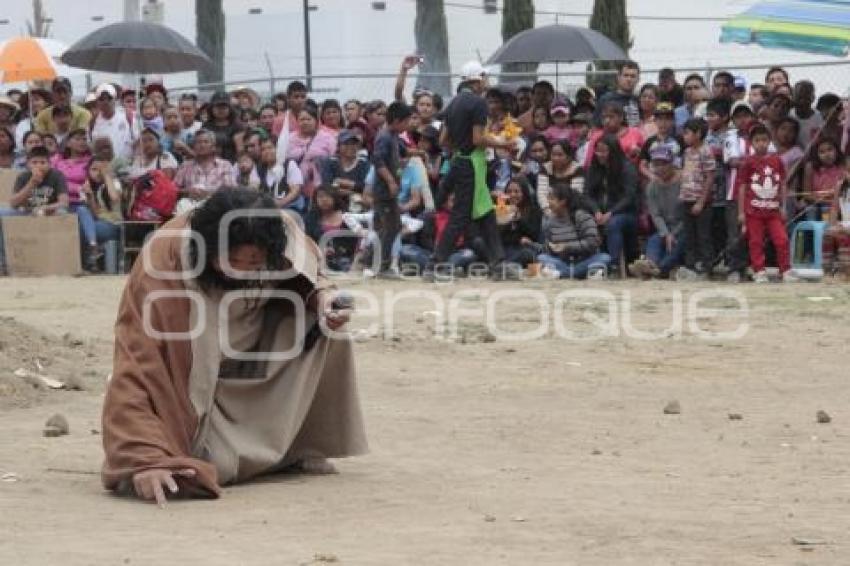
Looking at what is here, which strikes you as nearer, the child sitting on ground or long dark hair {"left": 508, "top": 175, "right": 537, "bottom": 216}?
the child sitting on ground

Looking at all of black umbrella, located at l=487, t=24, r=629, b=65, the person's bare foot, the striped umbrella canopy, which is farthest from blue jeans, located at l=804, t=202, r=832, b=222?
the person's bare foot

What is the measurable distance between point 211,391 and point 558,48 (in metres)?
13.5

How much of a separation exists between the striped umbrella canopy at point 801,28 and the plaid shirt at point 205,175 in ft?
16.9

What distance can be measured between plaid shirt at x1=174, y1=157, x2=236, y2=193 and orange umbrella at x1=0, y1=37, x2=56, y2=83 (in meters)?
4.12

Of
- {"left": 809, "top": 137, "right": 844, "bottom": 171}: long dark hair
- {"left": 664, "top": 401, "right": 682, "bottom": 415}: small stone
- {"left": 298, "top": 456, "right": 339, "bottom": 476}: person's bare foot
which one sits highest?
{"left": 809, "top": 137, "right": 844, "bottom": 171}: long dark hair

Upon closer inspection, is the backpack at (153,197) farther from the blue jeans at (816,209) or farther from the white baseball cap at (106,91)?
the blue jeans at (816,209)

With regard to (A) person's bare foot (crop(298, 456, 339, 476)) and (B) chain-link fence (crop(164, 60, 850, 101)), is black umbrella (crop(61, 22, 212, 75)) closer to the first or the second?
(B) chain-link fence (crop(164, 60, 850, 101))

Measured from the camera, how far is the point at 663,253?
16.9m

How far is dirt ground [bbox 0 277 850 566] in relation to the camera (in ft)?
20.1

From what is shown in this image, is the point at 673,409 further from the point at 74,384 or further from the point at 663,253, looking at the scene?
the point at 663,253

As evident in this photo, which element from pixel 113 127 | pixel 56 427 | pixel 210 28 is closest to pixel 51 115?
pixel 113 127

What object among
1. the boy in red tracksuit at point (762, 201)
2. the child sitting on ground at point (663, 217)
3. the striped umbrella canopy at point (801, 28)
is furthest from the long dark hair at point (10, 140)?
the boy in red tracksuit at point (762, 201)

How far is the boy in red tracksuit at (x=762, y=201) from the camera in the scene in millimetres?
15875

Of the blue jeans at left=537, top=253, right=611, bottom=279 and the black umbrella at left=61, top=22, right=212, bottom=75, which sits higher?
the black umbrella at left=61, top=22, right=212, bottom=75
